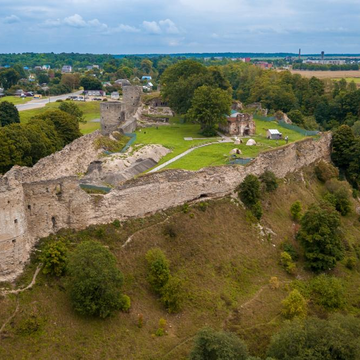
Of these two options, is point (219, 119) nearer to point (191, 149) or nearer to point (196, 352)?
point (191, 149)

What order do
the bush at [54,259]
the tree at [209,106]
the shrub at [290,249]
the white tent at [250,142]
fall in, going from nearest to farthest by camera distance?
the bush at [54,259], the shrub at [290,249], the white tent at [250,142], the tree at [209,106]

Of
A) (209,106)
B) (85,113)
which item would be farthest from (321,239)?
(85,113)

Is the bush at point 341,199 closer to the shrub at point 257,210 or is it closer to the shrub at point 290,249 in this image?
the shrub at point 290,249

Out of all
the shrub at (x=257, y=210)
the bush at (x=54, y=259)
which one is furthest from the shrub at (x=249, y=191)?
the bush at (x=54, y=259)

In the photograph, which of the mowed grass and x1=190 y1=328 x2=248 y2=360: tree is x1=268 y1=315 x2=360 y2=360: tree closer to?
x1=190 y1=328 x2=248 y2=360: tree

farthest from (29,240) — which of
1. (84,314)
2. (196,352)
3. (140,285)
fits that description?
(196,352)

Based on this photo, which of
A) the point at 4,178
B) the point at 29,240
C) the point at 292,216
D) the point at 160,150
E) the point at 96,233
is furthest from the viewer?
the point at 160,150
